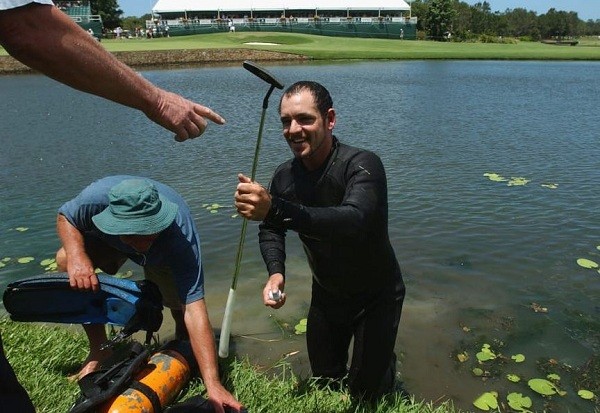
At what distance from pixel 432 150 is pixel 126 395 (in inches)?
458

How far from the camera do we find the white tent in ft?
294

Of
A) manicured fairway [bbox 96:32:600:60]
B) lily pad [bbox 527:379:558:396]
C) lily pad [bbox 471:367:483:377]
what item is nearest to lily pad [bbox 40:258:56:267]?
lily pad [bbox 471:367:483:377]

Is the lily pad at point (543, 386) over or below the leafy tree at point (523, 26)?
below

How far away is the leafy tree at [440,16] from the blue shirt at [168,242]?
88.7 m

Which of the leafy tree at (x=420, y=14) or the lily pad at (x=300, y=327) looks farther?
the leafy tree at (x=420, y=14)

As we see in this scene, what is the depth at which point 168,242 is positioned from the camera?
420 centimetres

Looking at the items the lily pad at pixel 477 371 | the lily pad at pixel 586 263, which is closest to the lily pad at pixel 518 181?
the lily pad at pixel 586 263

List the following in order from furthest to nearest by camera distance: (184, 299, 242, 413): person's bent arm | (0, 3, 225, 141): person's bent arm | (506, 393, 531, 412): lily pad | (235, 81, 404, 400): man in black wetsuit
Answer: (506, 393, 531, 412): lily pad < (184, 299, 242, 413): person's bent arm < (235, 81, 404, 400): man in black wetsuit < (0, 3, 225, 141): person's bent arm

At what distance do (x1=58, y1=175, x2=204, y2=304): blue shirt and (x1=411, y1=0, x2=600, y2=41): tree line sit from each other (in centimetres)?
8544

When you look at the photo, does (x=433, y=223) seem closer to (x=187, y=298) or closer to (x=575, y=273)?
(x=575, y=273)

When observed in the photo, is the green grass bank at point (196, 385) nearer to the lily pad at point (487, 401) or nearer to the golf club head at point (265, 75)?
the lily pad at point (487, 401)

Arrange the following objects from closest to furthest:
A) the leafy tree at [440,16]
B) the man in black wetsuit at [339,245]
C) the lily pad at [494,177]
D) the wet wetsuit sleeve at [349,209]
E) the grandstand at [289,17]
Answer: the wet wetsuit sleeve at [349,209], the man in black wetsuit at [339,245], the lily pad at [494,177], the grandstand at [289,17], the leafy tree at [440,16]

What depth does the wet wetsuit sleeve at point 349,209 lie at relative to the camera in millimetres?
2887

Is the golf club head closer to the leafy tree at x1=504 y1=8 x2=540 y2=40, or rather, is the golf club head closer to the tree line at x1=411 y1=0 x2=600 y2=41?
the tree line at x1=411 y1=0 x2=600 y2=41
